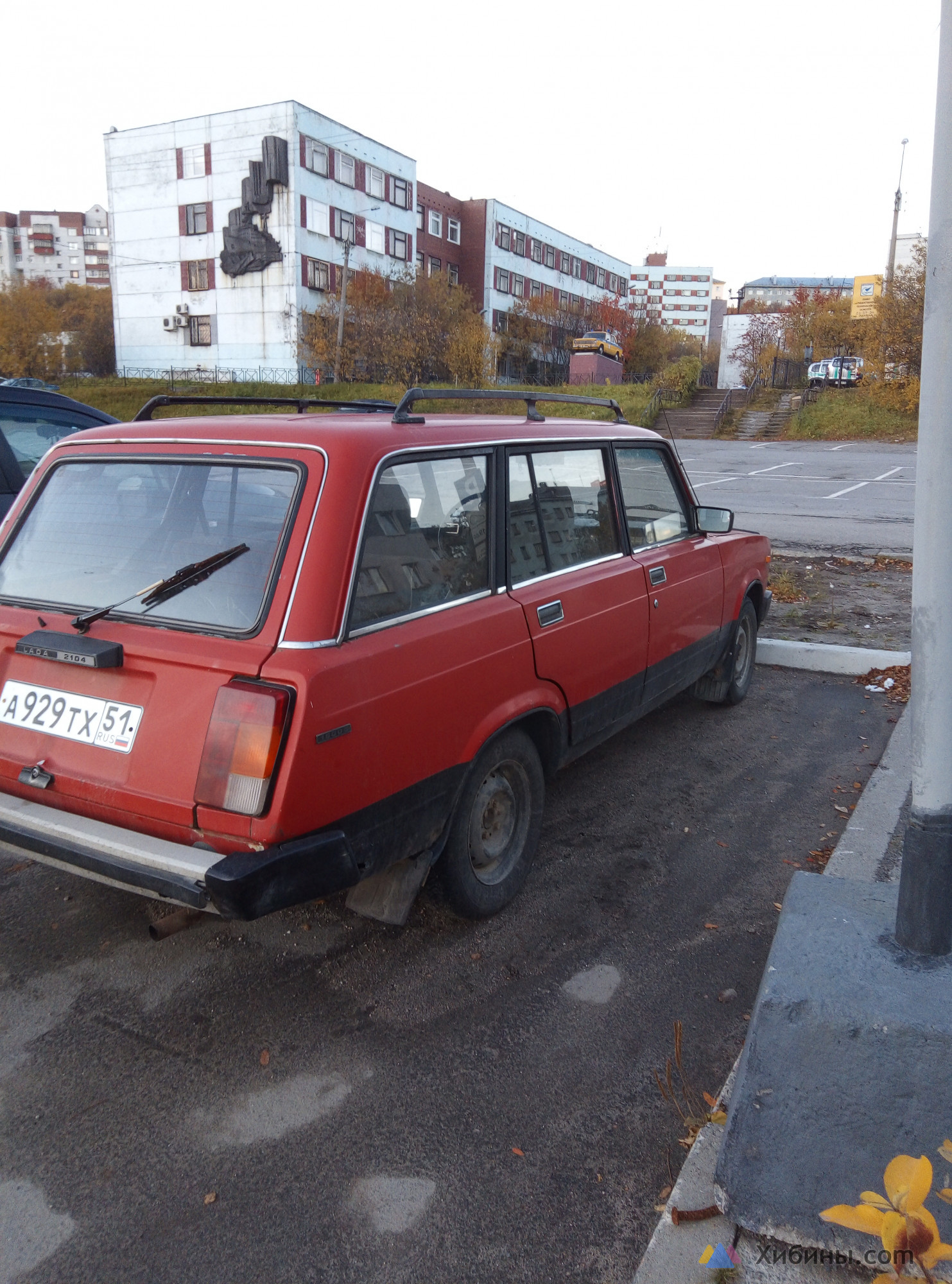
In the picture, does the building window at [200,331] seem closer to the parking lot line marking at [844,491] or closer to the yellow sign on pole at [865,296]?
the yellow sign on pole at [865,296]

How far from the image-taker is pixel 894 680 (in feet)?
21.0

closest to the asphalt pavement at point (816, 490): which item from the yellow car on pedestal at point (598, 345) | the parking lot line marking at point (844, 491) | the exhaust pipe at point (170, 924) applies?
the parking lot line marking at point (844, 491)

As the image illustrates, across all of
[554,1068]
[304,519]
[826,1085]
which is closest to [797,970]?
[826,1085]

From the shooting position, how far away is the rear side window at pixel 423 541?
2.88 m

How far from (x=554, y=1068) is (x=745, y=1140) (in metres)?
0.80

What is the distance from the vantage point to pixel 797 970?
2213 millimetres

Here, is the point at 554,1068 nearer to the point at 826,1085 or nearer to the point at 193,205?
the point at 826,1085

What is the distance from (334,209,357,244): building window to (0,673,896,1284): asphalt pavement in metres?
53.8

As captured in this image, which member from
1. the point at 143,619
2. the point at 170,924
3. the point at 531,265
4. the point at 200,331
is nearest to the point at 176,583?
the point at 143,619

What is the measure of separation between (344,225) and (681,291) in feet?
336

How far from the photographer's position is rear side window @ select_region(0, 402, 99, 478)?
626 centimetres

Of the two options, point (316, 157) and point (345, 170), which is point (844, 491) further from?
point (345, 170)

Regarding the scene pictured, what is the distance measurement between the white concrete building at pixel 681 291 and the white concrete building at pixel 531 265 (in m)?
60.8

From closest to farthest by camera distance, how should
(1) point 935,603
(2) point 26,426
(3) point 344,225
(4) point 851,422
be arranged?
(1) point 935,603, (2) point 26,426, (4) point 851,422, (3) point 344,225
